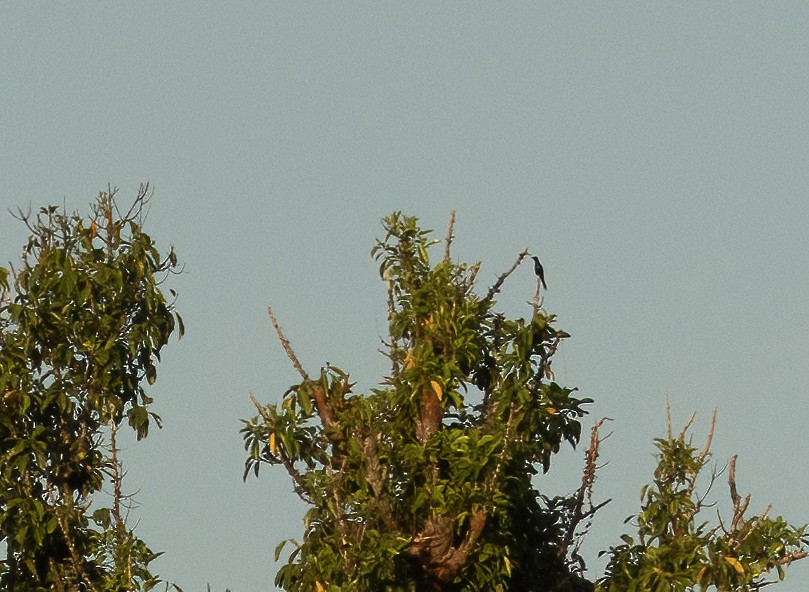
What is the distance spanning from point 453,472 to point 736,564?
10.3 ft

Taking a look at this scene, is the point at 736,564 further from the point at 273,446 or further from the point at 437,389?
the point at 273,446

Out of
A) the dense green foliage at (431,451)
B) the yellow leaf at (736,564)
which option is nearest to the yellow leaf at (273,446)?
the dense green foliage at (431,451)

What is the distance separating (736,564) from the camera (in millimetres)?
20734

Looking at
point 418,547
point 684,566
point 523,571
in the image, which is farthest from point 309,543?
point 684,566

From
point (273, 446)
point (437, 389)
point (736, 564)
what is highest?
point (437, 389)

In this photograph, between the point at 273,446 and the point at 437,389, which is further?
the point at 437,389

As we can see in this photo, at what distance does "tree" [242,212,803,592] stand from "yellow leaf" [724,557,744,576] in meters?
0.02

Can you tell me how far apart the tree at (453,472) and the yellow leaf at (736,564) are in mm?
18

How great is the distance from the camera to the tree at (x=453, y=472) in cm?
2053

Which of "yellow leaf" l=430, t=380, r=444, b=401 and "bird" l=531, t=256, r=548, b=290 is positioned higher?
"bird" l=531, t=256, r=548, b=290

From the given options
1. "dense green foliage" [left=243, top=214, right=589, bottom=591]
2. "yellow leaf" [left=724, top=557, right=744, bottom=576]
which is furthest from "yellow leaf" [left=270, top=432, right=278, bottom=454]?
"yellow leaf" [left=724, top=557, right=744, bottom=576]

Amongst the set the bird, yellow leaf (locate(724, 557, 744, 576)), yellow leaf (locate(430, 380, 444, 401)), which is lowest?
yellow leaf (locate(724, 557, 744, 576))

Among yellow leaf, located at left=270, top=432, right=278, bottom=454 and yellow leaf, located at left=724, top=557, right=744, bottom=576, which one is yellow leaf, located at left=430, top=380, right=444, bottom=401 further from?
yellow leaf, located at left=724, top=557, right=744, bottom=576

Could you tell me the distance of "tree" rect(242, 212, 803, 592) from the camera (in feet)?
67.4
